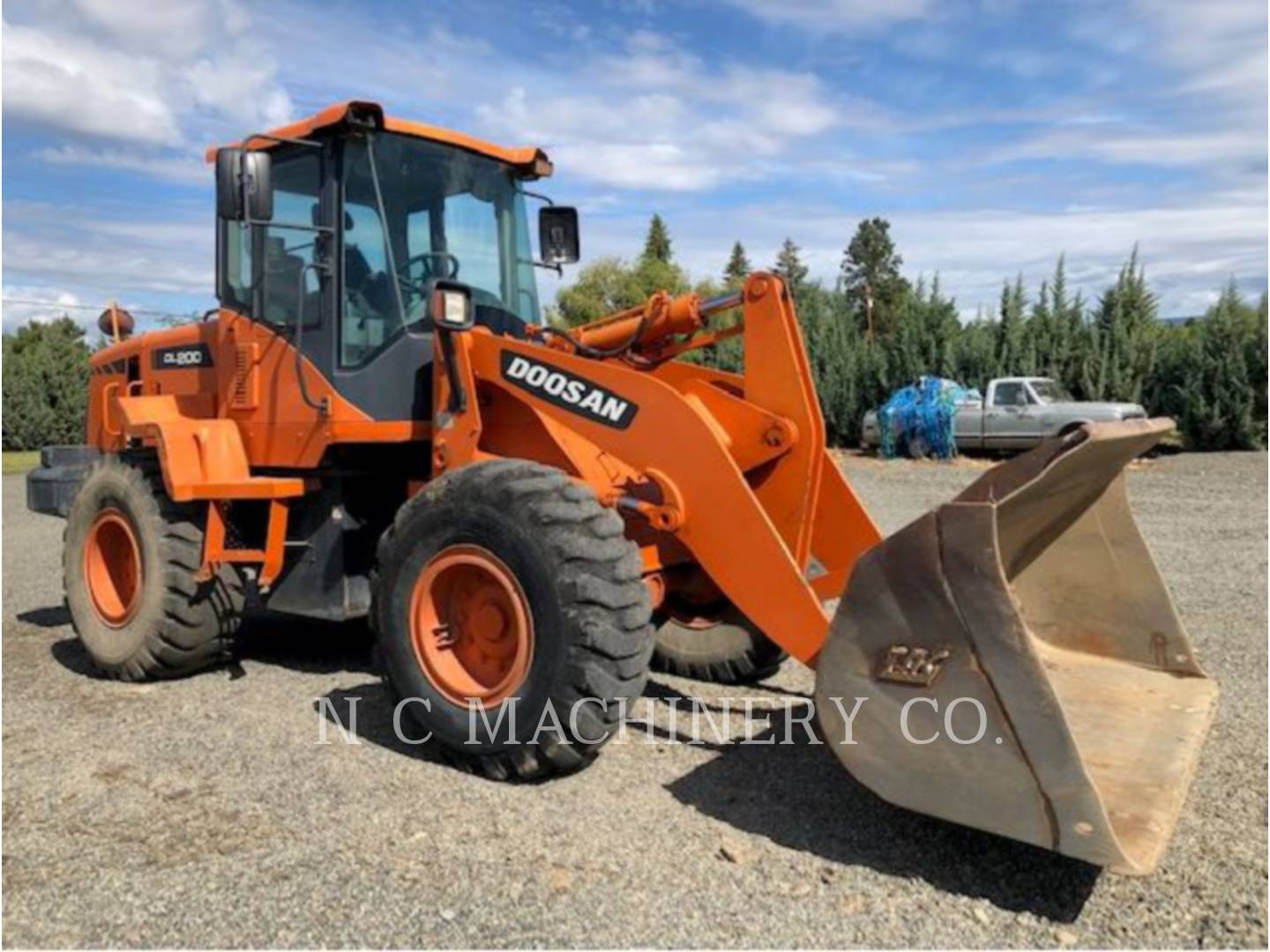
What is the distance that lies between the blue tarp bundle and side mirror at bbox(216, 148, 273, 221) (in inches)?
740

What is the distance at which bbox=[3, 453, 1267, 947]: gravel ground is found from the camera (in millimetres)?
3180

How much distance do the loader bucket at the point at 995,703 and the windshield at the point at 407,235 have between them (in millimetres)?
2834

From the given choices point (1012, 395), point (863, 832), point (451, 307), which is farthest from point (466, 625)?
point (1012, 395)

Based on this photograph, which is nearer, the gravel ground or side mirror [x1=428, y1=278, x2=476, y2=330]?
the gravel ground

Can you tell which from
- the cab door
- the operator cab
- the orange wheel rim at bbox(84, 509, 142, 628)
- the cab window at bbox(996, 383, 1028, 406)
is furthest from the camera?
the cab window at bbox(996, 383, 1028, 406)

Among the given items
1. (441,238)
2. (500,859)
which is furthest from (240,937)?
(441,238)

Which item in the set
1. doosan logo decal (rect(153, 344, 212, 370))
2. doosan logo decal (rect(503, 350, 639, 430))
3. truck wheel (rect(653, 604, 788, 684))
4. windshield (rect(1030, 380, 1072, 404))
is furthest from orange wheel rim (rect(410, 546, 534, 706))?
windshield (rect(1030, 380, 1072, 404))

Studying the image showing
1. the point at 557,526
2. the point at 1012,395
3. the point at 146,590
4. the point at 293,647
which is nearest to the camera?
the point at 557,526

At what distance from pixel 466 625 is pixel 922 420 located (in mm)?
19116

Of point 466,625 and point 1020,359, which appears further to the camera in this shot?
point 1020,359

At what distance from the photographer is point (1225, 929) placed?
310 centimetres

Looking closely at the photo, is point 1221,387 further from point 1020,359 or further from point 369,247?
point 369,247

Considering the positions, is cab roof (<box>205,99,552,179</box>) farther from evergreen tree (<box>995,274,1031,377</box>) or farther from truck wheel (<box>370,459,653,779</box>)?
evergreen tree (<box>995,274,1031,377</box>)

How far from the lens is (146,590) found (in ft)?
19.2
